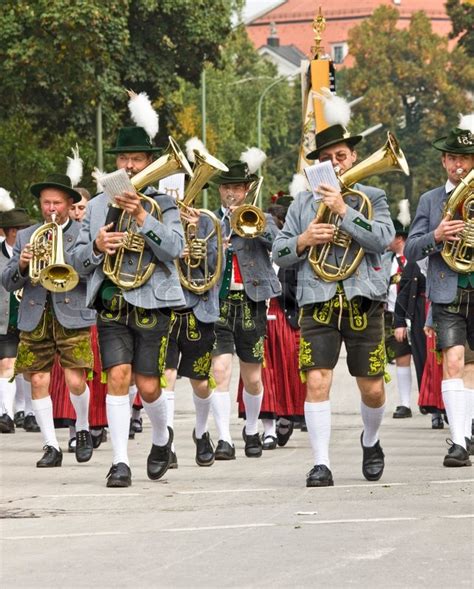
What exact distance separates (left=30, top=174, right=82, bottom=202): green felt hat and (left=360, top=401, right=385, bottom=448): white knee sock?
2.81 metres

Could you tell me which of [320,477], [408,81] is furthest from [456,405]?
[408,81]

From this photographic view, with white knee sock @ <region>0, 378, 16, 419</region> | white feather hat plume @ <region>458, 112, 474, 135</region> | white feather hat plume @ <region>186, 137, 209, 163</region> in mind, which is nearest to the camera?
white feather hat plume @ <region>458, 112, 474, 135</region>

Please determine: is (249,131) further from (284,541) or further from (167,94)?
(284,541)

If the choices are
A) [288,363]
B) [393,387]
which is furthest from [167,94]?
[288,363]

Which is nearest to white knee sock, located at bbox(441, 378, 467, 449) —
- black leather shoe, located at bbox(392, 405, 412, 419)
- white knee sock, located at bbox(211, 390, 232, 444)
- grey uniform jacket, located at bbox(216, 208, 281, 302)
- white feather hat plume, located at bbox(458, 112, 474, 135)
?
white feather hat plume, located at bbox(458, 112, 474, 135)

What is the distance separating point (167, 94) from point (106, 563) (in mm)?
32181

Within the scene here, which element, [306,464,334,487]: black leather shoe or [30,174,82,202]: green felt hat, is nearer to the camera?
[306,464,334,487]: black leather shoe

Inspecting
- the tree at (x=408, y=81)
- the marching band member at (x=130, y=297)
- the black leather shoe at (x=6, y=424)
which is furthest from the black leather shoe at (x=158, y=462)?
the tree at (x=408, y=81)

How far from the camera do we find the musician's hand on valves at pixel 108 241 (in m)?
11.1

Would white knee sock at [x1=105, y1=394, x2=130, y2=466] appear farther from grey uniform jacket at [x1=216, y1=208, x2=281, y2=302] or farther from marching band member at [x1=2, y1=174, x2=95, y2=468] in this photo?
grey uniform jacket at [x1=216, y1=208, x2=281, y2=302]

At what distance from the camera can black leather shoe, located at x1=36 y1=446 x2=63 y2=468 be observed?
513 inches

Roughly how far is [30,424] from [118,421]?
19.1ft

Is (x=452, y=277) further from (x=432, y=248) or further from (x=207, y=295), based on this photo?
(x=207, y=295)

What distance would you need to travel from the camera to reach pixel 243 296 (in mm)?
14109
